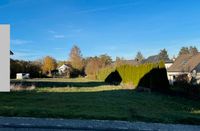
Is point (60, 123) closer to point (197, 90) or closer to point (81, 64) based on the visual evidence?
point (197, 90)

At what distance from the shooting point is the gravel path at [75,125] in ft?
26.5

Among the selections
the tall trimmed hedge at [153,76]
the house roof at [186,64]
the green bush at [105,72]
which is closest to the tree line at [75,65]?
the green bush at [105,72]

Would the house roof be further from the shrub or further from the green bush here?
the shrub

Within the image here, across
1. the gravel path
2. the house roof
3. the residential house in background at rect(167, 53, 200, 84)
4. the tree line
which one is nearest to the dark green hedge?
the residential house in background at rect(167, 53, 200, 84)

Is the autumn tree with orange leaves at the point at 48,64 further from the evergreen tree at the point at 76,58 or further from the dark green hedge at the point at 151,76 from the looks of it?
the dark green hedge at the point at 151,76

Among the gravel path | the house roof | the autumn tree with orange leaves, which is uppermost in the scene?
the autumn tree with orange leaves

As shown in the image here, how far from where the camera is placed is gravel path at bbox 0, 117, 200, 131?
8.08 metres

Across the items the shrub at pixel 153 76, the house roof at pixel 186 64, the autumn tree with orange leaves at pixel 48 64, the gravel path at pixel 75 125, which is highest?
the autumn tree with orange leaves at pixel 48 64

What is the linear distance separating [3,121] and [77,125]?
92.2 inches

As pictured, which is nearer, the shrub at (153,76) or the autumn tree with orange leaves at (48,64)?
the shrub at (153,76)

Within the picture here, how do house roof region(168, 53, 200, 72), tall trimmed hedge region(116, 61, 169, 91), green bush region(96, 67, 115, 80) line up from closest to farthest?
tall trimmed hedge region(116, 61, 169, 91)
house roof region(168, 53, 200, 72)
green bush region(96, 67, 115, 80)

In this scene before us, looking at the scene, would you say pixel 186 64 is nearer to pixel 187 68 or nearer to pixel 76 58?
pixel 187 68

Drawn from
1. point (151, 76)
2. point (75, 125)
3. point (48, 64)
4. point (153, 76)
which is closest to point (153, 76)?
point (153, 76)

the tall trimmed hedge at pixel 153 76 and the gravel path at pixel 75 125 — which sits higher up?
the tall trimmed hedge at pixel 153 76
